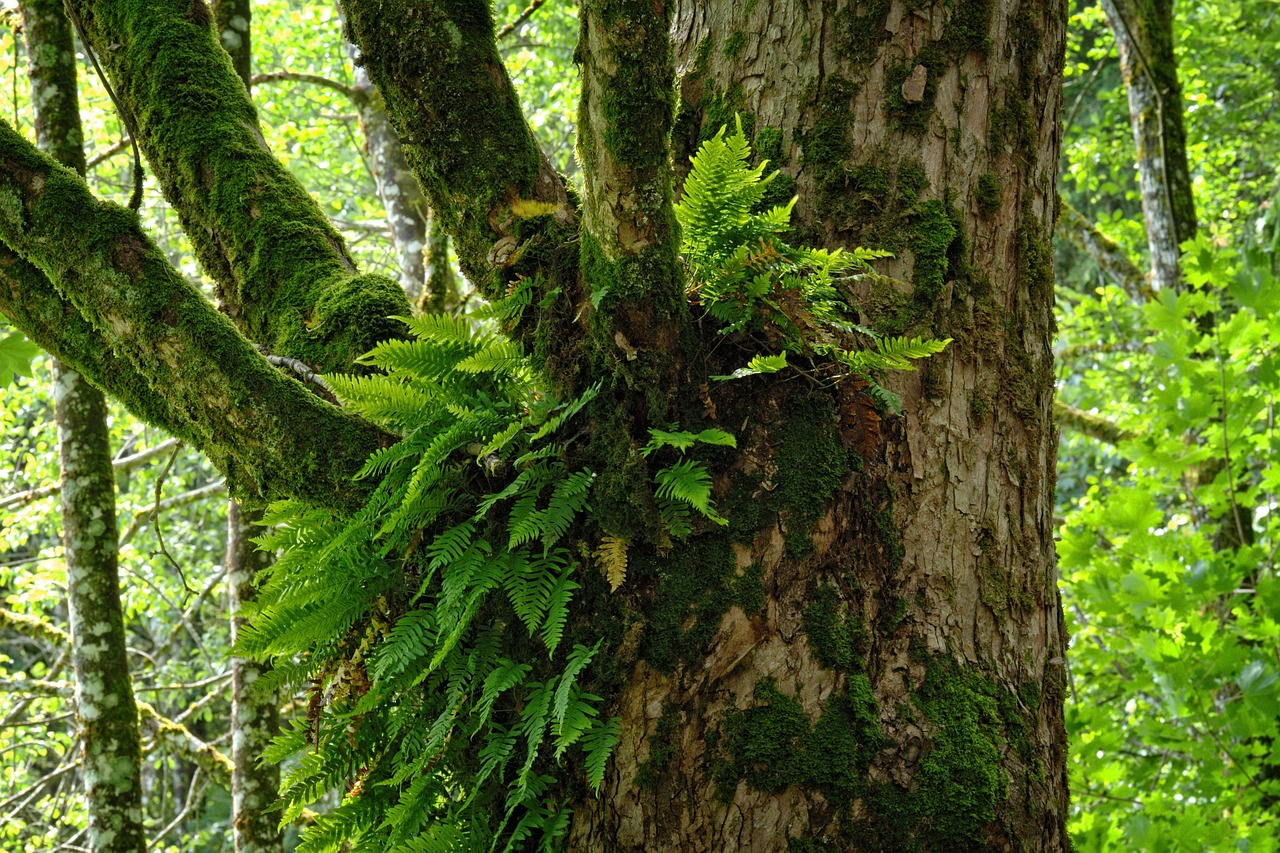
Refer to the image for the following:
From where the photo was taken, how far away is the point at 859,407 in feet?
6.17

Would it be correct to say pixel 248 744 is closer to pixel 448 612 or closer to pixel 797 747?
pixel 448 612

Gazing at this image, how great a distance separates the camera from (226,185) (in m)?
2.38

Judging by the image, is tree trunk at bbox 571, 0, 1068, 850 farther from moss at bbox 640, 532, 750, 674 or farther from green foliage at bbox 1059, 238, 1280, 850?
green foliage at bbox 1059, 238, 1280, 850

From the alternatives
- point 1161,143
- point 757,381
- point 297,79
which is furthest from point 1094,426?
point 297,79

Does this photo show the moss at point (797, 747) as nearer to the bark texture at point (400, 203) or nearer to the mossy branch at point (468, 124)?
the mossy branch at point (468, 124)

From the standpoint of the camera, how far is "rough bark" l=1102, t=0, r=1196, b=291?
231 inches

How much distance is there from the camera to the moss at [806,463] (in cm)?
182

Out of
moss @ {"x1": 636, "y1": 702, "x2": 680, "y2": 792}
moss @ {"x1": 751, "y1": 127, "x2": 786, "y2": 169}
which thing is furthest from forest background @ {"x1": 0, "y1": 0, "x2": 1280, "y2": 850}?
moss @ {"x1": 751, "y1": 127, "x2": 786, "y2": 169}

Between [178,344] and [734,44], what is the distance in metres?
1.45

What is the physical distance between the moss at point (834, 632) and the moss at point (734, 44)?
1.30 m

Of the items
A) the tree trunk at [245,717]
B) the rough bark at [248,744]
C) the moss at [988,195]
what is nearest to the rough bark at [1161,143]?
the moss at [988,195]

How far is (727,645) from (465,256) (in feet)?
3.43

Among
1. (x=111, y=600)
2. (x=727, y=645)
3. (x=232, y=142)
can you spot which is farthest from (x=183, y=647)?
(x=727, y=645)

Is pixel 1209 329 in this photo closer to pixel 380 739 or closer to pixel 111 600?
pixel 380 739
